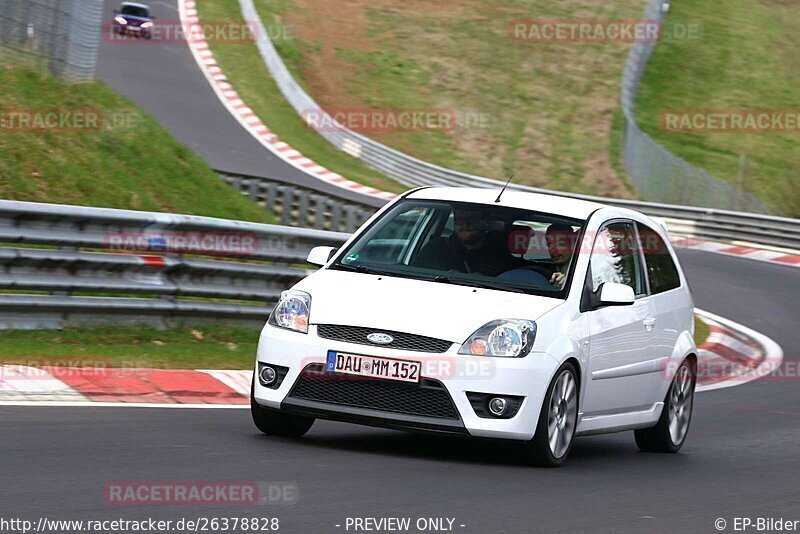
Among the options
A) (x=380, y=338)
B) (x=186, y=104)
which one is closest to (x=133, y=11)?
(x=186, y=104)

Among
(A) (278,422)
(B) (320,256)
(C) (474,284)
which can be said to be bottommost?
(A) (278,422)

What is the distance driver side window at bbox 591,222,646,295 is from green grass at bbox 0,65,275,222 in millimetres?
6205

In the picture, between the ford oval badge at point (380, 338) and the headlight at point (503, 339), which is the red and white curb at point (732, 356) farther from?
the ford oval badge at point (380, 338)

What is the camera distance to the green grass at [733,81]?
43.2 metres

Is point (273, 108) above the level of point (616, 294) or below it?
below

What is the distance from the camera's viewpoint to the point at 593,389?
28.5ft

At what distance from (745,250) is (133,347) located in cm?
1903

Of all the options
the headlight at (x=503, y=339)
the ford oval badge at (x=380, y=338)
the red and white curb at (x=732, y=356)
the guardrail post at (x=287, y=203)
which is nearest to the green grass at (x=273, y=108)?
the guardrail post at (x=287, y=203)

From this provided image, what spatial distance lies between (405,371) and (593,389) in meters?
1.45

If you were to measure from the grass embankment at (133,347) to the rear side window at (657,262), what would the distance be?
137 inches

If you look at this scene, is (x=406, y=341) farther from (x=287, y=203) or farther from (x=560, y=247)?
(x=287, y=203)

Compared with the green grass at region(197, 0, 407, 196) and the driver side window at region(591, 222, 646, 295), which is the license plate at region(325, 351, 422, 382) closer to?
the driver side window at region(591, 222, 646, 295)

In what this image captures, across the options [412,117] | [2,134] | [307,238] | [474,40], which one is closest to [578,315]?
[307,238]

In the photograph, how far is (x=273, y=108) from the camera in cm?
3925
